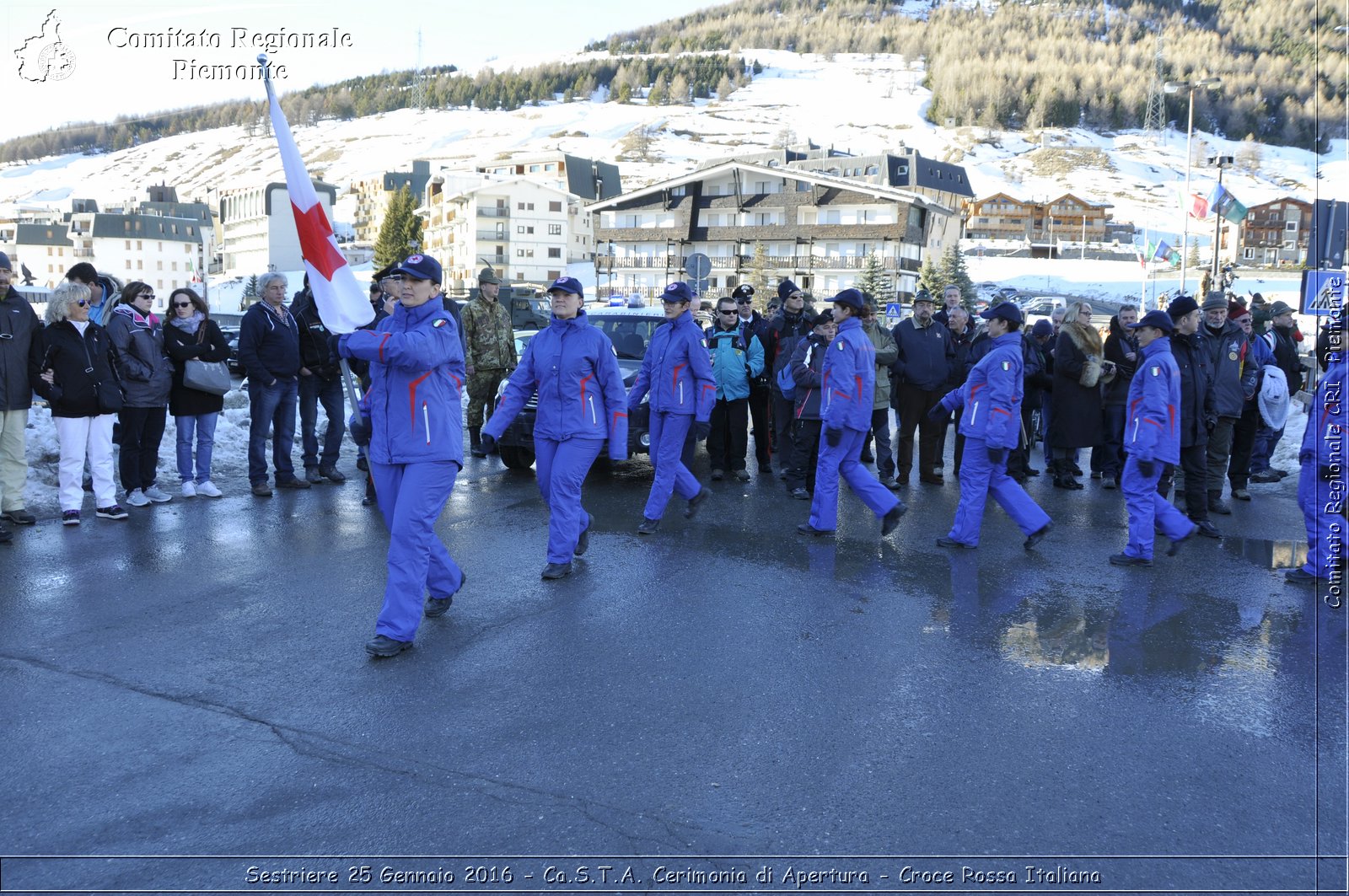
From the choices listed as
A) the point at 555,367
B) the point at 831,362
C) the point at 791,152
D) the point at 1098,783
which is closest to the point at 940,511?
the point at 831,362

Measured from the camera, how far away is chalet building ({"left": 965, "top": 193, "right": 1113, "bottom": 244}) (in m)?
136

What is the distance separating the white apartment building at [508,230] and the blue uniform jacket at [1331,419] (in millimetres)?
87747

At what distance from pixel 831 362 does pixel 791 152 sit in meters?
112

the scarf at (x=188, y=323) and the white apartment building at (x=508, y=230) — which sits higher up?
the white apartment building at (x=508, y=230)

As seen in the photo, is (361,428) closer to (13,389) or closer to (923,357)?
(13,389)

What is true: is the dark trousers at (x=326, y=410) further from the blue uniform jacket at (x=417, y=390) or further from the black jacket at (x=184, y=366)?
the blue uniform jacket at (x=417, y=390)

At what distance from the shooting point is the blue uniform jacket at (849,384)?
816cm

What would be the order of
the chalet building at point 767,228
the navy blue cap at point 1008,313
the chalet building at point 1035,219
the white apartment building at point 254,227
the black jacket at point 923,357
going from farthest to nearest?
the chalet building at point 1035,219 → the white apartment building at point 254,227 → the chalet building at point 767,228 → the black jacket at point 923,357 → the navy blue cap at point 1008,313

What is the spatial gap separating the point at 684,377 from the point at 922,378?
3.90 meters

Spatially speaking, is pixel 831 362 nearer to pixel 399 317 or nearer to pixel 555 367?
pixel 555 367

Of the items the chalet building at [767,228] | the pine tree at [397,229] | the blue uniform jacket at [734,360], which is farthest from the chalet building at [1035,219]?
the blue uniform jacket at [734,360]

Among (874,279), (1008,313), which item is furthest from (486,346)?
(874,279)

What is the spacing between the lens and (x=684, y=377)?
8.41 meters

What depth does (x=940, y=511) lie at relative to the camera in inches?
380
